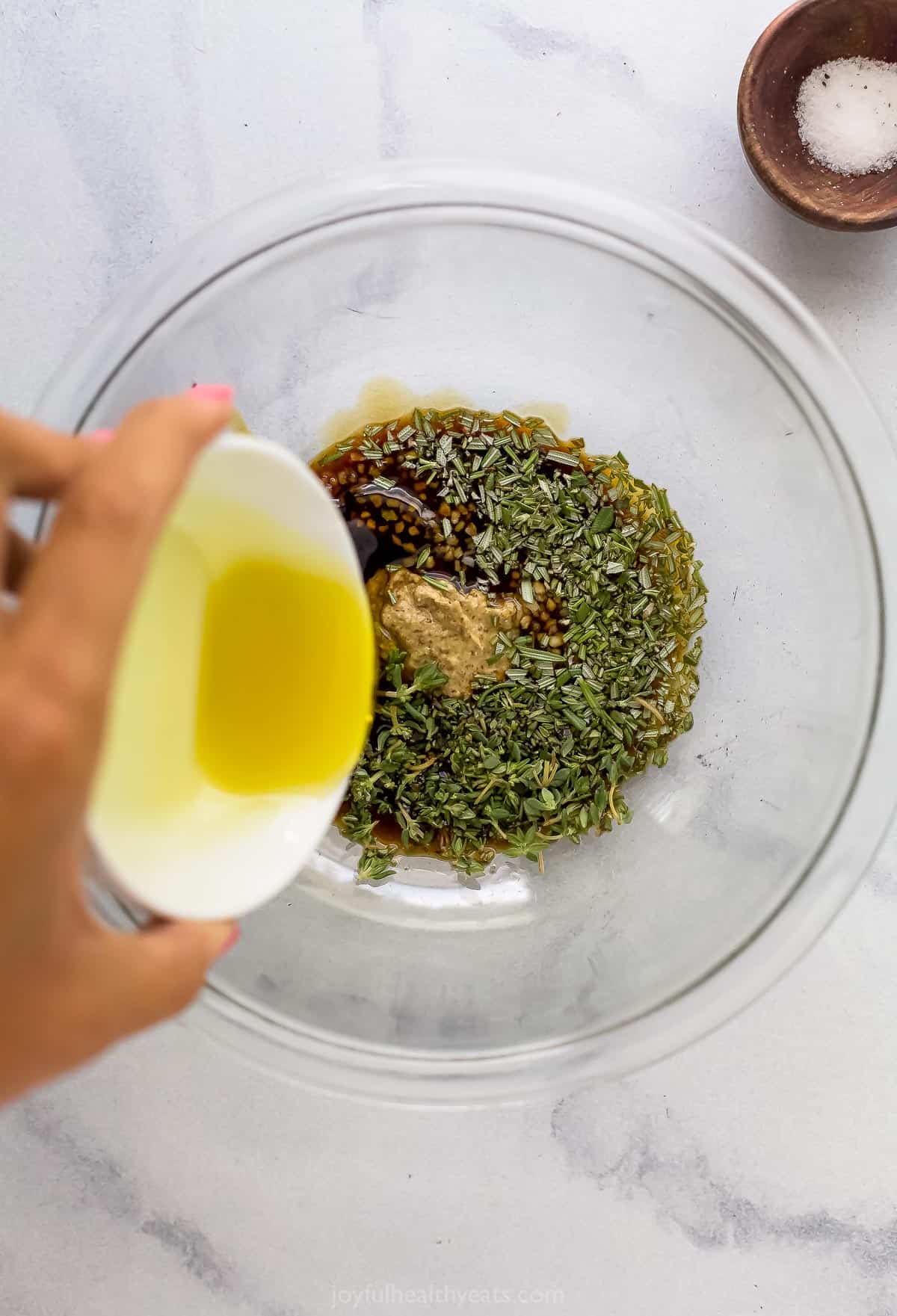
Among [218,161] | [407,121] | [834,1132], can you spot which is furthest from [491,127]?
[834,1132]

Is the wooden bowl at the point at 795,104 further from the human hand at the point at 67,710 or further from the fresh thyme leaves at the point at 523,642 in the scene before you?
the human hand at the point at 67,710

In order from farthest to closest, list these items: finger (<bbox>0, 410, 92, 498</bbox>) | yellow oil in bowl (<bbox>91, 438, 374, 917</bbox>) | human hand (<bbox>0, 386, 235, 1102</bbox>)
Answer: yellow oil in bowl (<bbox>91, 438, 374, 917</bbox>), finger (<bbox>0, 410, 92, 498</bbox>), human hand (<bbox>0, 386, 235, 1102</bbox>)

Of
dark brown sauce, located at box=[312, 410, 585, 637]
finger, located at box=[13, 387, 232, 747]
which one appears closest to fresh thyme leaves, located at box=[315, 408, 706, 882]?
dark brown sauce, located at box=[312, 410, 585, 637]

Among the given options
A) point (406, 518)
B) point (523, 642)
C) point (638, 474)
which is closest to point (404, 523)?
point (406, 518)

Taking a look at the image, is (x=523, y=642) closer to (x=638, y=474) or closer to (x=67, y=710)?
(x=638, y=474)

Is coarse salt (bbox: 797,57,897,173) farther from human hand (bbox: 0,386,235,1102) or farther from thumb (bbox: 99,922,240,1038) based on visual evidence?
thumb (bbox: 99,922,240,1038)

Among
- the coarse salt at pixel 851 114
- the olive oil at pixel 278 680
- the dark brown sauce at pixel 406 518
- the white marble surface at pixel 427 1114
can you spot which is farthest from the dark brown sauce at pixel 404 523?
the coarse salt at pixel 851 114
